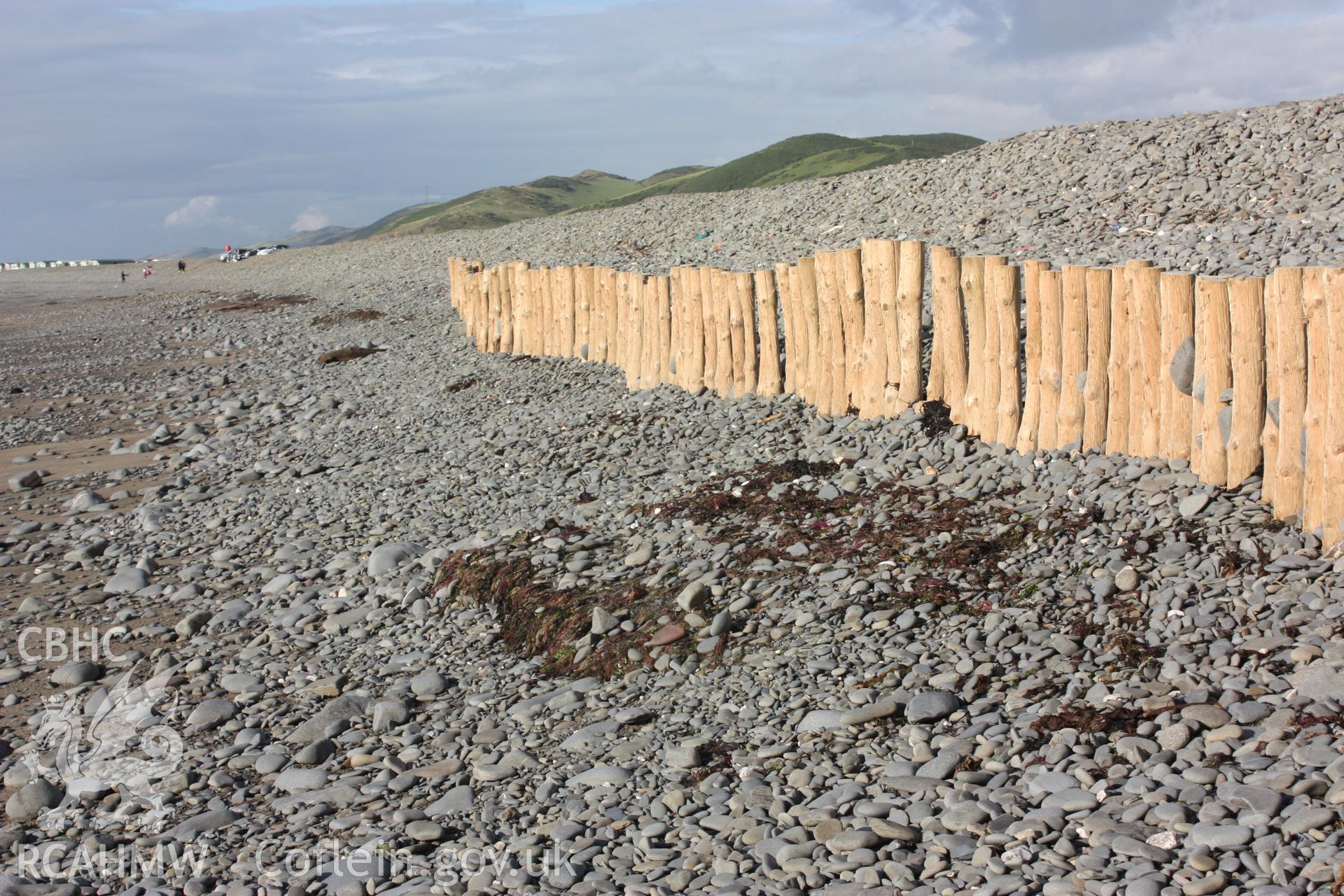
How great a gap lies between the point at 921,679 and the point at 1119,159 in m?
14.1

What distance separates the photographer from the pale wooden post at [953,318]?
26.4 feet

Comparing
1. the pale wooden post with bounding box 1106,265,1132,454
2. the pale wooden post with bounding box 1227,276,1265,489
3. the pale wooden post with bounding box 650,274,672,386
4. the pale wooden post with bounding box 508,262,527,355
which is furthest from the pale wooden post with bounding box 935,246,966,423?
the pale wooden post with bounding box 508,262,527,355

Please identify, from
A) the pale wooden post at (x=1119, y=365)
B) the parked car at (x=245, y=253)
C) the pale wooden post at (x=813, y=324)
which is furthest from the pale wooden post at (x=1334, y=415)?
the parked car at (x=245, y=253)

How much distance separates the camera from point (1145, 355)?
6.61 meters

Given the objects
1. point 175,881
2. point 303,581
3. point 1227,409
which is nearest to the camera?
point 175,881

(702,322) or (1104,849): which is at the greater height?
(702,322)

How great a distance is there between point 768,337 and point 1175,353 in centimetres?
438

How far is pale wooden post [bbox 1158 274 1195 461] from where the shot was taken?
21.0 ft

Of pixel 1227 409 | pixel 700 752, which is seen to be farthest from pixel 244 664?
pixel 1227 409

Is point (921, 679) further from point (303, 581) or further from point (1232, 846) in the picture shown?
point (303, 581)

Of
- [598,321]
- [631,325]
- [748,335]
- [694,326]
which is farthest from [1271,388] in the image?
[598,321]

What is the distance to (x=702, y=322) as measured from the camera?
11.0 m

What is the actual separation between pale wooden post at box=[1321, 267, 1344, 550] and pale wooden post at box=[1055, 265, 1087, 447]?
167 centimetres

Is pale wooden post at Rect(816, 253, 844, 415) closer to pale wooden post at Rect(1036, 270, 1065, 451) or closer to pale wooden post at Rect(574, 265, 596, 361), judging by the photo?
pale wooden post at Rect(1036, 270, 1065, 451)
